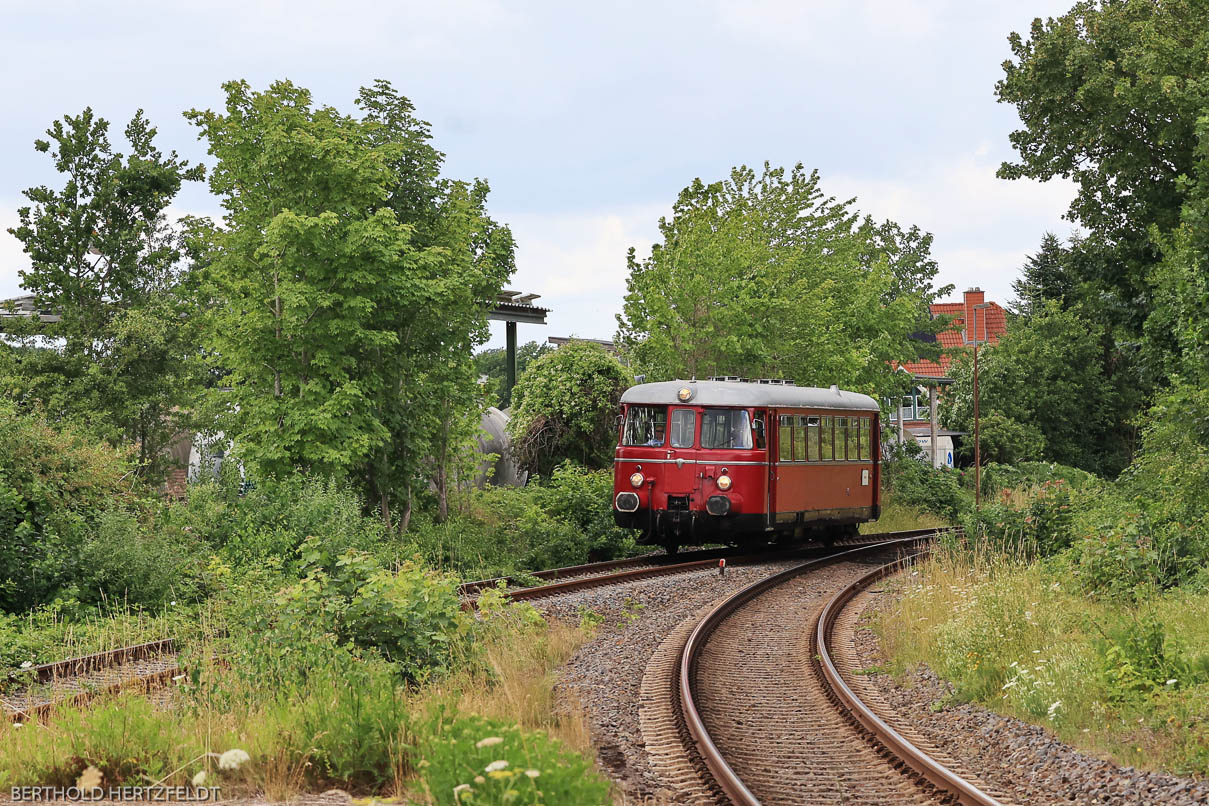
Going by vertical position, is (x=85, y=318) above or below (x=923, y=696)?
above

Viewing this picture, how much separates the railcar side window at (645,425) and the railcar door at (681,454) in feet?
0.69

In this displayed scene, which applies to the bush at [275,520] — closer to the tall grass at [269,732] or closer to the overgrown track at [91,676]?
the overgrown track at [91,676]

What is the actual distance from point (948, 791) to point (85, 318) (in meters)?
23.5

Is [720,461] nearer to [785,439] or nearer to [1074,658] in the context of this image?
[785,439]

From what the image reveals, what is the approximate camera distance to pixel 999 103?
28.2 m

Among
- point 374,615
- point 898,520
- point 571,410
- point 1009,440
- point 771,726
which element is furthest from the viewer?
point 1009,440

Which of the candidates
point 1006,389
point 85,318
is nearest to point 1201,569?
point 85,318

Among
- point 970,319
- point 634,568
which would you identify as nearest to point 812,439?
point 634,568

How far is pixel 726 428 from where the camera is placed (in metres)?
19.5

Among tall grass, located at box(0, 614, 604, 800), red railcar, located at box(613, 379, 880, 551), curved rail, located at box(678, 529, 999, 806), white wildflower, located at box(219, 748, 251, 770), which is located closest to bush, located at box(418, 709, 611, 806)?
tall grass, located at box(0, 614, 604, 800)

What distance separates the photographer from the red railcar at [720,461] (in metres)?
19.4

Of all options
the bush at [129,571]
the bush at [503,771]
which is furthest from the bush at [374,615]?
the bush at [129,571]

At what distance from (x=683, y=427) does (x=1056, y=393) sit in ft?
99.8

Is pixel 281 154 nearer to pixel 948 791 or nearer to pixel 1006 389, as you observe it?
pixel 948 791
